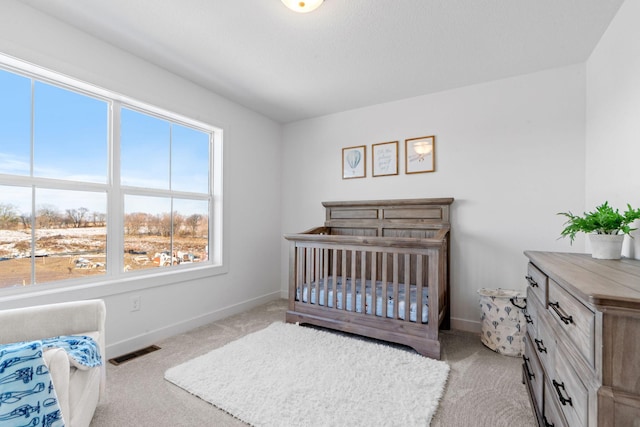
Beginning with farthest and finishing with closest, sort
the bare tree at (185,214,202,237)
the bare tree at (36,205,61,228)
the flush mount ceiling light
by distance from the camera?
the bare tree at (185,214,202,237) → the bare tree at (36,205,61,228) → the flush mount ceiling light

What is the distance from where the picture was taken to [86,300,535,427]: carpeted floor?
5.06 feet

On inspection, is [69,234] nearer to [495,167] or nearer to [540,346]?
[540,346]

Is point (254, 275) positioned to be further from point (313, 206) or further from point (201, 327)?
point (313, 206)

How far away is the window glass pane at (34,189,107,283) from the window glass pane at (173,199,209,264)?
0.64 meters

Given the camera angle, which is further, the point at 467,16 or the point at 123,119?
the point at 123,119

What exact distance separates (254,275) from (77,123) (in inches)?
87.7

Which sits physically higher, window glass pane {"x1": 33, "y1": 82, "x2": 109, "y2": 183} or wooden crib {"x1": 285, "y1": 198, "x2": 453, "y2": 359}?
window glass pane {"x1": 33, "y1": 82, "x2": 109, "y2": 183}

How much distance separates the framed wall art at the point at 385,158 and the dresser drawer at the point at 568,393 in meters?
2.35

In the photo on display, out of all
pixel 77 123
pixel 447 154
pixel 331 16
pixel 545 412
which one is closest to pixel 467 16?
pixel 331 16

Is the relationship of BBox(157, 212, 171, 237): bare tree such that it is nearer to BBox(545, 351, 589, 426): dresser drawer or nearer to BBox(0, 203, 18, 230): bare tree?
BBox(0, 203, 18, 230): bare tree

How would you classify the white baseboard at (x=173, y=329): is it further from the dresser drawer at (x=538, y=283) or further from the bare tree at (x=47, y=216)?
the dresser drawer at (x=538, y=283)

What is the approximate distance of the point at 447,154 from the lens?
2.96m

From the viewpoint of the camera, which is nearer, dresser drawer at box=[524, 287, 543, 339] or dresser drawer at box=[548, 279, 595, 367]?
dresser drawer at box=[548, 279, 595, 367]

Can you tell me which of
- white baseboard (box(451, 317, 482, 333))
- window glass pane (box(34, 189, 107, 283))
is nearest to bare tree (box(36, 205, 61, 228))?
window glass pane (box(34, 189, 107, 283))
